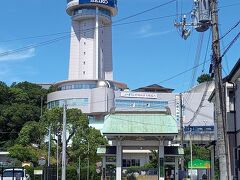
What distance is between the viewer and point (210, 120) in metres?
112

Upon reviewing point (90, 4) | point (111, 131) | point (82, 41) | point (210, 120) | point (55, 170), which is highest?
point (90, 4)

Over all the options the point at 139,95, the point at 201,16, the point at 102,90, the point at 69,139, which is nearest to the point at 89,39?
the point at 102,90

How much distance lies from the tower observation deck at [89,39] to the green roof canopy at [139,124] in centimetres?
8285

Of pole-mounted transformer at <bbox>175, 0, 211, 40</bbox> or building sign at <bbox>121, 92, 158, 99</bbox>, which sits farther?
building sign at <bbox>121, 92, 158, 99</bbox>

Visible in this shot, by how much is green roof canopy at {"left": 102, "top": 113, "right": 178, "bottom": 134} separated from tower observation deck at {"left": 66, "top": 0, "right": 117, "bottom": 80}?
8285cm

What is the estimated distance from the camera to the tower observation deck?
123 m

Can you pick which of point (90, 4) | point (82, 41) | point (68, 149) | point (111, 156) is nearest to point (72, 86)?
point (82, 41)

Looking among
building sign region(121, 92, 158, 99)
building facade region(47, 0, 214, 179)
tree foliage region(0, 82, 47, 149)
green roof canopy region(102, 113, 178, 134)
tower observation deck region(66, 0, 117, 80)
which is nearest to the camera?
green roof canopy region(102, 113, 178, 134)

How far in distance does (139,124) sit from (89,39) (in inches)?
3550

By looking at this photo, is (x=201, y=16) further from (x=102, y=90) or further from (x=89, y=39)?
(x=89, y=39)

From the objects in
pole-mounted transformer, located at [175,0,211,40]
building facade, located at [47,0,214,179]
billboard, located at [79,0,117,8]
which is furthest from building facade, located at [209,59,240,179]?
billboard, located at [79,0,117,8]

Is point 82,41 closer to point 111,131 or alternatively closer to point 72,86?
point 72,86

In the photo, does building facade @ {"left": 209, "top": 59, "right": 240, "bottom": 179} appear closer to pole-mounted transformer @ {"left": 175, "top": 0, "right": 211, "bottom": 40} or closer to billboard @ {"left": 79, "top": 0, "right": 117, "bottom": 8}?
pole-mounted transformer @ {"left": 175, "top": 0, "right": 211, "bottom": 40}

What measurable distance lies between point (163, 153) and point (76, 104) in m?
71.1
